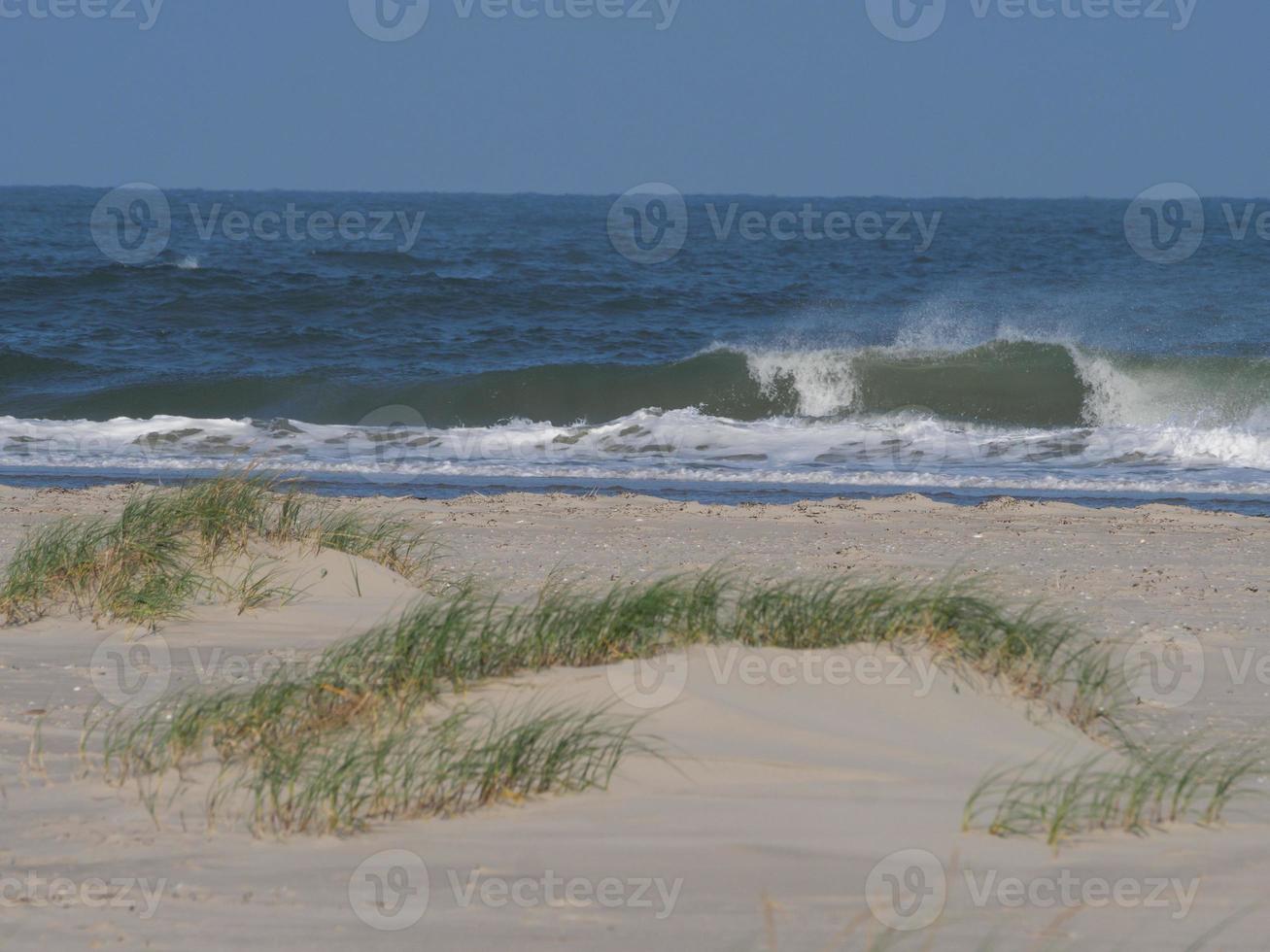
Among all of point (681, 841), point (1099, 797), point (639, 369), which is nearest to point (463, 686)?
point (681, 841)

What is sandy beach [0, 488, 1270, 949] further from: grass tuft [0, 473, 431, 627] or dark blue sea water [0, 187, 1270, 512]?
dark blue sea water [0, 187, 1270, 512]

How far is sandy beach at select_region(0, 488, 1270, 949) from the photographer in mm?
2613

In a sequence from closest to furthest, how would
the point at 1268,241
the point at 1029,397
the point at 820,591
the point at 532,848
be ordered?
the point at 532,848 < the point at 820,591 < the point at 1029,397 < the point at 1268,241

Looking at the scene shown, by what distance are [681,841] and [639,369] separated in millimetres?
15464

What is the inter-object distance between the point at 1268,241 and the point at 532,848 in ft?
137

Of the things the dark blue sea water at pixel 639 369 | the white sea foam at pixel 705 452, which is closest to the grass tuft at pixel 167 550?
the dark blue sea water at pixel 639 369

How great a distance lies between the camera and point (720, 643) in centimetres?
418

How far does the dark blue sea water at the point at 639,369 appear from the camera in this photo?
12617 millimetres

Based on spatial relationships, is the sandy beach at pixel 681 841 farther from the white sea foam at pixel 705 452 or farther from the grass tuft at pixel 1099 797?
the white sea foam at pixel 705 452

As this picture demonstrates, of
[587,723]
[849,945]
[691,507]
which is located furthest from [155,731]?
[691,507]

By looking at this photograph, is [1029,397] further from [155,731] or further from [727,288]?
[155,731]

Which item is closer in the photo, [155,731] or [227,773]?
[227,773]

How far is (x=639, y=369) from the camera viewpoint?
18.3 m

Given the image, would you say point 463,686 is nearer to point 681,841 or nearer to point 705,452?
point 681,841
